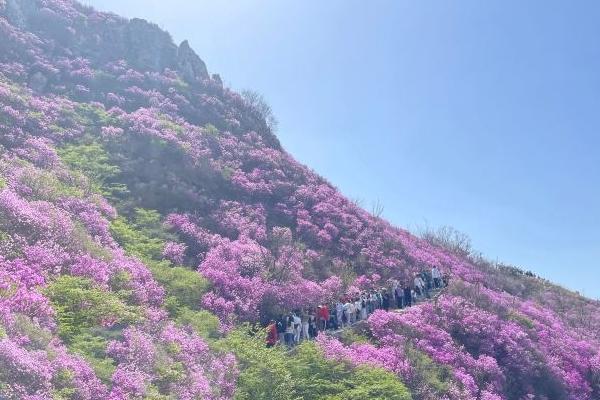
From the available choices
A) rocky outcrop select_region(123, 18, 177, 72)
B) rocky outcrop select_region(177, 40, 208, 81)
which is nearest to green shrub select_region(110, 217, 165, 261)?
rocky outcrop select_region(123, 18, 177, 72)

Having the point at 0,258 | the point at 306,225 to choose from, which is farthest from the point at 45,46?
the point at 0,258

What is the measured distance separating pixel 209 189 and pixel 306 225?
6.93m

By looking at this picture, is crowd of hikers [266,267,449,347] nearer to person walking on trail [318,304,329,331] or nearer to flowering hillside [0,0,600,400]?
person walking on trail [318,304,329,331]

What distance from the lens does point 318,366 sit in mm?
22344

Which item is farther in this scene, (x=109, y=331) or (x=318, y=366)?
(x=318, y=366)

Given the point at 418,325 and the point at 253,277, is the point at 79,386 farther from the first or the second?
the point at 418,325

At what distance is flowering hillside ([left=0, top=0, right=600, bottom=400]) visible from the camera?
61.8 ft

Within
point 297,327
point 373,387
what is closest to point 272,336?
point 297,327

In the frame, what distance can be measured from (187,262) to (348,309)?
8588 millimetres

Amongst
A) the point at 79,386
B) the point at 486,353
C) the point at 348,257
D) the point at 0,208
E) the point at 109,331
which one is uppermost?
the point at 348,257

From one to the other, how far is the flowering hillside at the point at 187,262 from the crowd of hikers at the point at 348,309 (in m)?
1.00

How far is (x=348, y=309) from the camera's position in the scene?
29109 mm

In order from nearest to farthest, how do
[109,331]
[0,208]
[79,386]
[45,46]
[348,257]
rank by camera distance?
[79,386]
[109,331]
[0,208]
[348,257]
[45,46]

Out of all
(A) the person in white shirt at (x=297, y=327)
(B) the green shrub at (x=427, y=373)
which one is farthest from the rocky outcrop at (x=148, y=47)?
(B) the green shrub at (x=427, y=373)
